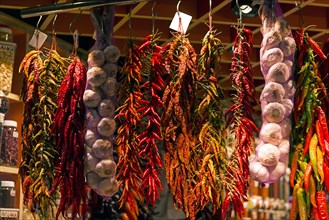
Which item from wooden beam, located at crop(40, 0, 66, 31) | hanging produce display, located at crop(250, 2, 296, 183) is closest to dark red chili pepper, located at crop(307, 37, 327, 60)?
hanging produce display, located at crop(250, 2, 296, 183)

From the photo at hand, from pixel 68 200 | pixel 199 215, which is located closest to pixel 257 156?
pixel 68 200

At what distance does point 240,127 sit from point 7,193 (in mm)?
1846

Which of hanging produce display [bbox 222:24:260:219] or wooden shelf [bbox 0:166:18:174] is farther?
wooden shelf [bbox 0:166:18:174]

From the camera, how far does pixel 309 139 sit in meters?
2.82

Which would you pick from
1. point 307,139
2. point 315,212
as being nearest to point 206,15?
point 307,139

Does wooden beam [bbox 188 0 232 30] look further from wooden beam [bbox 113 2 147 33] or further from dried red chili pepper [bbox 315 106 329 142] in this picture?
dried red chili pepper [bbox 315 106 329 142]

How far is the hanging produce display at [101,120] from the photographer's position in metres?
3.08

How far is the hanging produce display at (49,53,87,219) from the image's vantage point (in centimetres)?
315

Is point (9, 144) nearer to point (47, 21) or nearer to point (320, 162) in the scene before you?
point (47, 21)

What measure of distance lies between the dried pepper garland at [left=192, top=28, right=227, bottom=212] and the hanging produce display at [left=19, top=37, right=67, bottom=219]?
807 millimetres

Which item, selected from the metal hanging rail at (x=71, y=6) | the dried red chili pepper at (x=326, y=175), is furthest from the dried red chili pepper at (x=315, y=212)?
the metal hanging rail at (x=71, y=6)

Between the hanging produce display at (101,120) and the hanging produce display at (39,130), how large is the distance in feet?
0.86

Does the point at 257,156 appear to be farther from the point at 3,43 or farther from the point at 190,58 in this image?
the point at 3,43

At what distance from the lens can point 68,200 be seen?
316cm
